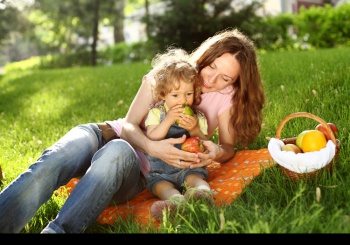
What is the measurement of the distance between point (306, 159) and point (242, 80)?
900 millimetres

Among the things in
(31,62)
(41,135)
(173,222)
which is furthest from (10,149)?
(31,62)

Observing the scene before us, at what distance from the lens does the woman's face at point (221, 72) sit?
3.27 metres

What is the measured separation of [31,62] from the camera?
24.6 m

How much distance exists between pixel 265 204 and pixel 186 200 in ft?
1.42

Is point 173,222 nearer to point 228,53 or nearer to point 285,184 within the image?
point 285,184

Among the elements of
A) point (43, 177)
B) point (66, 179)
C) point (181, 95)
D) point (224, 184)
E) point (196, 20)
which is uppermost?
point (196, 20)

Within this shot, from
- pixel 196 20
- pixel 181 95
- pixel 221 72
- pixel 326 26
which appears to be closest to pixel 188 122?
pixel 181 95

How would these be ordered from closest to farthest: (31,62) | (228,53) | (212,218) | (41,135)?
(212,218) → (228,53) → (41,135) → (31,62)

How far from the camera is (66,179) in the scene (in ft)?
9.51

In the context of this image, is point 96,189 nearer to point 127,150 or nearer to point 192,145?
point 127,150

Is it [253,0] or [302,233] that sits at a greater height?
[253,0]

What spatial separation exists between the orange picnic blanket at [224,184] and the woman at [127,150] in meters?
0.07

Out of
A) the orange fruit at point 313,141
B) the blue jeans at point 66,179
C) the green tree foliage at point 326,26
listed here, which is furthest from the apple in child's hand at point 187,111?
the green tree foliage at point 326,26

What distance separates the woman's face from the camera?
3268 mm
